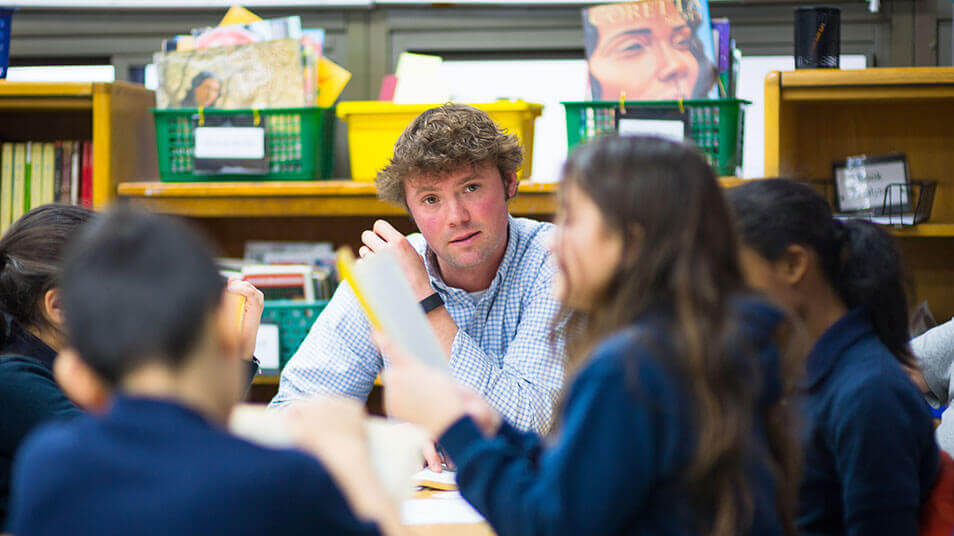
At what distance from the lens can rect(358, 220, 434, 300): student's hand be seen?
1.82 metres

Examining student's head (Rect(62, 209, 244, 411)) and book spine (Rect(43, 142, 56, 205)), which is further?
book spine (Rect(43, 142, 56, 205))

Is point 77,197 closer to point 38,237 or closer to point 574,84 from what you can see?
point 38,237

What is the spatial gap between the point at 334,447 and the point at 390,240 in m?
1.04

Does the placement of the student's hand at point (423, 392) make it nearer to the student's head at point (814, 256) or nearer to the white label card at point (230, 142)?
the student's head at point (814, 256)

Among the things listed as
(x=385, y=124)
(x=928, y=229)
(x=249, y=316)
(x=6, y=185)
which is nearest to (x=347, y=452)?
(x=249, y=316)

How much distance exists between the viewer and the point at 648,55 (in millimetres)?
2283

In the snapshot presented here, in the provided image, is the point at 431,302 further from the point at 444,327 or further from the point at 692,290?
the point at 692,290

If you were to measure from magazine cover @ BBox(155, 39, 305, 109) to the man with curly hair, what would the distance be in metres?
0.55

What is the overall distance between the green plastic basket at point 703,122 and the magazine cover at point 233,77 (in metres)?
0.68

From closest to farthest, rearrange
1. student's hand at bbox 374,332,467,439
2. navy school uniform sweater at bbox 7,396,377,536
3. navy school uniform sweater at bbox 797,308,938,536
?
navy school uniform sweater at bbox 7,396,377,536 → student's hand at bbox 374,332,467,439 → navy school uniform sweater at bbox 797,308,938,536

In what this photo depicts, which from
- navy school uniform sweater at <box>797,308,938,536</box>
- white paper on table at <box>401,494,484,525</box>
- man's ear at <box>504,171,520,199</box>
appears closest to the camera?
navy school uniform sweater at <box>797,308,938,536</box>

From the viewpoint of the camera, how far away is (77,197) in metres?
2.52

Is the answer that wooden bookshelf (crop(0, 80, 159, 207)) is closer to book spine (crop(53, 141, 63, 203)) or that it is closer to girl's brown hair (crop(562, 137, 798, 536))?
book spine (crop(53, 141, 63, 203))

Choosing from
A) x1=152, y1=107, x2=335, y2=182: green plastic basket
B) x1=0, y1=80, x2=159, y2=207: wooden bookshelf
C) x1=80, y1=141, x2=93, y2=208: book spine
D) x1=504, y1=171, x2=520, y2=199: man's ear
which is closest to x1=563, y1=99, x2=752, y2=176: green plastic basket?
x1=504, y1=171, x2=520, y2=199: man's ear
